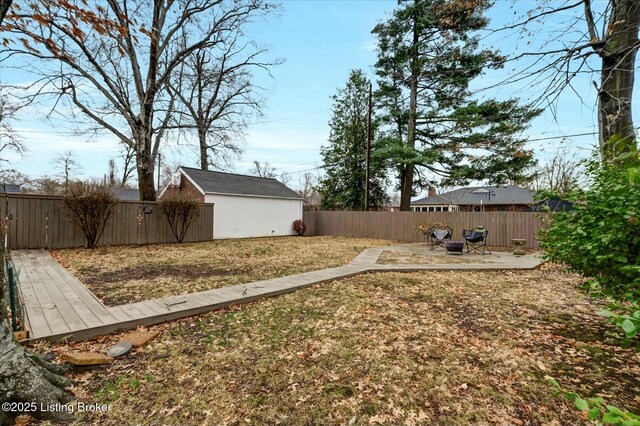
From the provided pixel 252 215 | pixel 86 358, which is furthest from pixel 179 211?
pixel 86 358

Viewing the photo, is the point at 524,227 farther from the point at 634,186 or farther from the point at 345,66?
the point at 345,66

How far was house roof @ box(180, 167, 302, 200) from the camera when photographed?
50.7ft

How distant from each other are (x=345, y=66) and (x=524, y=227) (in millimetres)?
15370

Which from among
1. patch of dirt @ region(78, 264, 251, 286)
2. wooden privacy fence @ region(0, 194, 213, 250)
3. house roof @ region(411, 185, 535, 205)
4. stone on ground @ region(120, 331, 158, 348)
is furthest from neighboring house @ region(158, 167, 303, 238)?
house roof @ region(411, 185, 535, 205)

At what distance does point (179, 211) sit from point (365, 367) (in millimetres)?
11237

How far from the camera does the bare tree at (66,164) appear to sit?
2688cm

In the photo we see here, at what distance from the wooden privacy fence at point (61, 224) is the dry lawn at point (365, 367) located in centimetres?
838

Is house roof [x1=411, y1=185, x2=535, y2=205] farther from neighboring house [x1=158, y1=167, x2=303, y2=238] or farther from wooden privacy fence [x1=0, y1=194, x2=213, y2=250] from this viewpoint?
wooden privacy fence [x1=0, y1=194, x2=213, y2=250]

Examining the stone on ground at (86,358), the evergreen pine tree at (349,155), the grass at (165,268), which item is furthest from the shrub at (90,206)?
the evergreen pine tree at (349,155)

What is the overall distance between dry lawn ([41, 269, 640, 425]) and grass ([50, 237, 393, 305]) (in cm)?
152

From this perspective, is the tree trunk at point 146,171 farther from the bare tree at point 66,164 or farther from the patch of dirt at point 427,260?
the bare tree at point 66,164

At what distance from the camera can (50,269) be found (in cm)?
611

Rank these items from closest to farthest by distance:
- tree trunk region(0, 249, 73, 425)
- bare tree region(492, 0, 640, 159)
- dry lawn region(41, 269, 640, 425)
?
1. tree trunk region(0, 249, 73, 425)
2. dry lawn region(41, 269, 640, 425)
3. bare tree region(492, 0, 640, 159)

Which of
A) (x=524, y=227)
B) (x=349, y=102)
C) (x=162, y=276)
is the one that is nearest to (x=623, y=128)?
(x=162, y=276)
